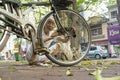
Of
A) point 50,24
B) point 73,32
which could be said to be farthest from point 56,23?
point 73,32

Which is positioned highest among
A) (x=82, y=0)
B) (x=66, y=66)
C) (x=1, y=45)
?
(x=82, y=0)

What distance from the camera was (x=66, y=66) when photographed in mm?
4730

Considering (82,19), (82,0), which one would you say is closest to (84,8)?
(82,0)

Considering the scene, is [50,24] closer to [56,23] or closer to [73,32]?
[56,23]

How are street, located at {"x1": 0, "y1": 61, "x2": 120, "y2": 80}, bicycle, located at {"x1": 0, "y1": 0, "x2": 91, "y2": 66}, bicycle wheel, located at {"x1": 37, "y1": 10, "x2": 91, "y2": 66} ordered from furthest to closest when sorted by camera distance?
bicycle wheel, located at {"x1": 37, "y1": 10, "x2": 91, "y2": 66} < bicycle, located at {"x1": 0, "y1": 0, "x2": 91, "y2": 66} < street, located at {"x1": 0, "y1": 61, "x2": 120, "y2": 80}

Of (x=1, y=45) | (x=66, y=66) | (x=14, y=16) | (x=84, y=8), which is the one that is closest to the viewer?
(x=1, y=45)

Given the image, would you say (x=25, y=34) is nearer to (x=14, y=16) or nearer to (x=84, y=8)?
(x=14, y=16)

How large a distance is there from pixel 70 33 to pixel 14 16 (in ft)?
3.58

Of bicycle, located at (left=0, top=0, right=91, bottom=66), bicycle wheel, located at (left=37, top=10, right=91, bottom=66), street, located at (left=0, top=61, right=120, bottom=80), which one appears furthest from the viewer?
bicycle wheel, located at (left=37, top=10, right=91, bottom=66)

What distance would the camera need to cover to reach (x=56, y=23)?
→ 483 cm

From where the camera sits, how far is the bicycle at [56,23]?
409cm

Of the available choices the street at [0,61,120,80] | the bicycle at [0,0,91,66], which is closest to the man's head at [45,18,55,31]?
the bicycle at [0,0,91,66]

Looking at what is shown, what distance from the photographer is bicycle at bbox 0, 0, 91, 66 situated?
13.4 ft

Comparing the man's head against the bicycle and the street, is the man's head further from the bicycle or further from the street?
the street
